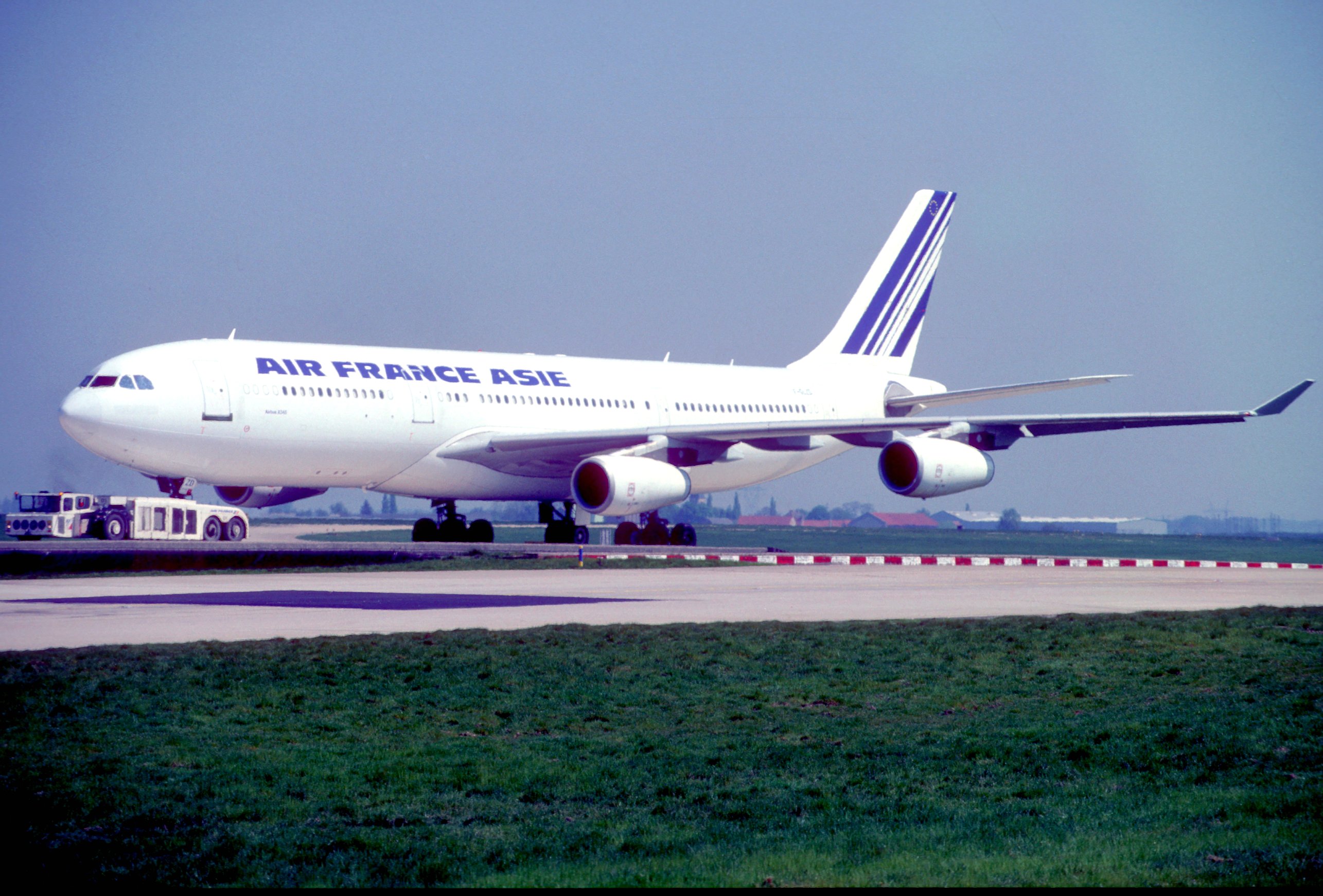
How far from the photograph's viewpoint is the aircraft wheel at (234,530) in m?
46.7

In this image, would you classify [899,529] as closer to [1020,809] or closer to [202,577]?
[202,577]

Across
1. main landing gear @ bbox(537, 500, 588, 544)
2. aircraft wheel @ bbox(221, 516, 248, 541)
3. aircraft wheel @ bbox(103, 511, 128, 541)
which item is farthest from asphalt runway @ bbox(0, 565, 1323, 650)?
aircraft wheel @ bbox(221, 516, 248, 541)

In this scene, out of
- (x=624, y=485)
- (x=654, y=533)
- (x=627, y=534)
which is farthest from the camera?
(x=627, y=534)

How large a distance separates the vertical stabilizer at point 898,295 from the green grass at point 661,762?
29.1 metres

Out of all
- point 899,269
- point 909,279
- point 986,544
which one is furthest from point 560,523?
point 986,544

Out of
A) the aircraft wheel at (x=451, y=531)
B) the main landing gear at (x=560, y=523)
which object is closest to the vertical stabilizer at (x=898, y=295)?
the main landing gear at (x=560, y=523)

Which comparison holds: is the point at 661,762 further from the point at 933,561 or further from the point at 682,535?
the point at 682,535

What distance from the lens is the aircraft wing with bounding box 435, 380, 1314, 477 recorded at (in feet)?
102

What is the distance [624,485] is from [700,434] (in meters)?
2.63

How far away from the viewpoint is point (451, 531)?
116 ft

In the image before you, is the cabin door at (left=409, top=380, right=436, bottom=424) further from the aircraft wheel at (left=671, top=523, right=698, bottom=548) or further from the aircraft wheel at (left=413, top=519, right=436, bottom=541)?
the aircraft wheel at (left=671, top=523, right=698, bottom=548)

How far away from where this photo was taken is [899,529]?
Result: 137 m

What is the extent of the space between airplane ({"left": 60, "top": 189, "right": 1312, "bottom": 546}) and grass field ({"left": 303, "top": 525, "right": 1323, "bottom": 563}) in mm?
9139

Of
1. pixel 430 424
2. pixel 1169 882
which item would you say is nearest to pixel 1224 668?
Answer: pixel 1169 882
